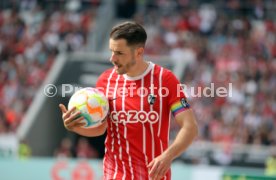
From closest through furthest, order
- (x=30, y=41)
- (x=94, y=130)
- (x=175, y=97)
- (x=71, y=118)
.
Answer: (x=71, y=118) → (x=175, y=97) → (x=94, y=130) → (x=30, y=41)

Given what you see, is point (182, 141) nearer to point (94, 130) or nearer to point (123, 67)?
point (123, 67)

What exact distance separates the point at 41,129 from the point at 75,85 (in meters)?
1.59

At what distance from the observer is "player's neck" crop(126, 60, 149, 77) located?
6.12m

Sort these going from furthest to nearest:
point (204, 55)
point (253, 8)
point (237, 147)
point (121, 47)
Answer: point (253, 8) < point (204, 55) < point (237, 147) < point (121, 47)

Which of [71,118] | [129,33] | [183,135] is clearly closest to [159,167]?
[183,135]

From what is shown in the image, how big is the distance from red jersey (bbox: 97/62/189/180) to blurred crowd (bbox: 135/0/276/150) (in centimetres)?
1064

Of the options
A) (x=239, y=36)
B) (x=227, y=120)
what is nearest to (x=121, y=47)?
(x=227, y=120)

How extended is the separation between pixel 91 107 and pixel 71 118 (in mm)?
239

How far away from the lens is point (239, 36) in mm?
20188

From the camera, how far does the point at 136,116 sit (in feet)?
20.0

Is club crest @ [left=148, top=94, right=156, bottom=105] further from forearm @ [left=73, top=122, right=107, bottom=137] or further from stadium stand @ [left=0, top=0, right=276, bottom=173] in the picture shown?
stadium stand @ [left=0, top=0, right=276, bottom=173]

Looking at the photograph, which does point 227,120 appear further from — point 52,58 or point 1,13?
point 1,13

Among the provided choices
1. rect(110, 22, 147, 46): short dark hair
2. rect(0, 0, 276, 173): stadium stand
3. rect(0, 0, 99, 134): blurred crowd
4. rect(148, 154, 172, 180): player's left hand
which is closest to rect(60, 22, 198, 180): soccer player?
rect(110, 22, 147, 46): short dark hair

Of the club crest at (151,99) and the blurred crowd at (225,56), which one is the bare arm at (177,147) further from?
the blurred crowd at (225,56)
